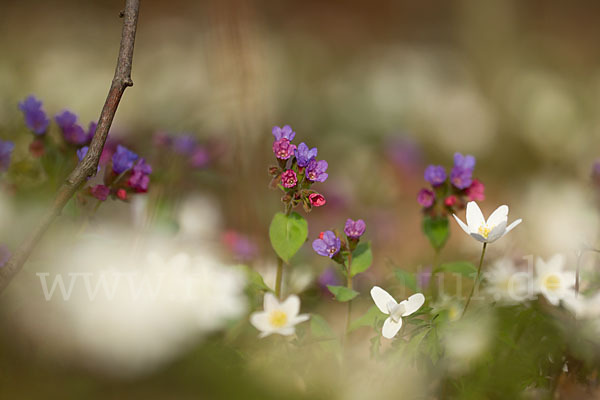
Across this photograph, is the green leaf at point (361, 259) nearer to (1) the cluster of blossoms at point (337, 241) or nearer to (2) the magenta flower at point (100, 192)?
(1) the cluster of blossoms at point (337, 241)

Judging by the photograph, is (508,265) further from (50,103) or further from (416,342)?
(50,103)

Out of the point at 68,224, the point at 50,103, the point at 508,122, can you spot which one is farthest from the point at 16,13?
the point at 68,224

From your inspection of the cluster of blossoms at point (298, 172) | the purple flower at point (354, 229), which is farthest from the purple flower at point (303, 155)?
the purple flower at point (354, 229)

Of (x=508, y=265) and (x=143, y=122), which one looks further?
(x=143, y=122)

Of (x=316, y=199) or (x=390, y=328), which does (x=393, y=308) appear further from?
(x=316, y=199)

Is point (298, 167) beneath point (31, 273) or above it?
above

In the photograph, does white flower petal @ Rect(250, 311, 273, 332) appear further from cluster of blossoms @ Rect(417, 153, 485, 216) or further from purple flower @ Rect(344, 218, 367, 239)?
cluster of blossoms @ Rect(417, 153, 485, 216)

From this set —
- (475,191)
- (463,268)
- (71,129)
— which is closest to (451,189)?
(475,191)
